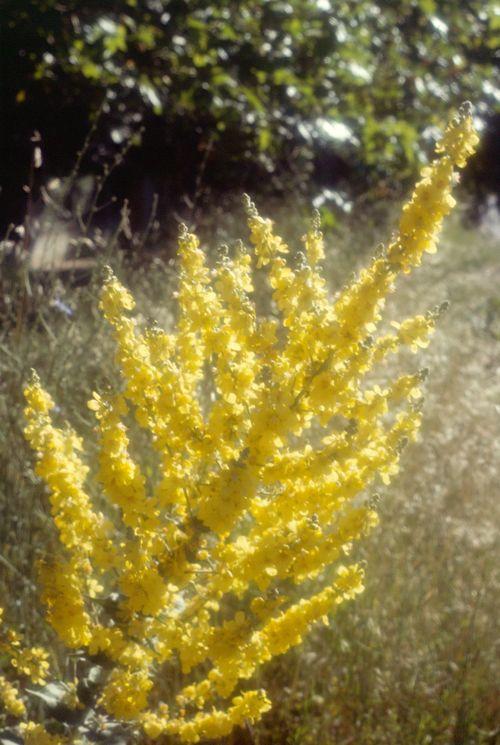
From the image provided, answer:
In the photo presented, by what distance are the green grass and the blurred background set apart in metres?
0.01

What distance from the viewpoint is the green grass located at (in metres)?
2.70

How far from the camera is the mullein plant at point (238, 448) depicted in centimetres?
162

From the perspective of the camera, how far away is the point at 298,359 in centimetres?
166

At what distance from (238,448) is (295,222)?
4810 millimetres

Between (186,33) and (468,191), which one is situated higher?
(468,191)

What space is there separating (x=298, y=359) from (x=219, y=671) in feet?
2.97

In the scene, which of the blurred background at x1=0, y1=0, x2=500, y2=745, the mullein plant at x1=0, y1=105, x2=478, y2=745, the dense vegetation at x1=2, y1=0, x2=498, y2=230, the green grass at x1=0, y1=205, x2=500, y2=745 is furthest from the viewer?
the dense vegetation at x1=2, y1=0, x2=498, y2=230

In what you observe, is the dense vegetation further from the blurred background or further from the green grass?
the green grass

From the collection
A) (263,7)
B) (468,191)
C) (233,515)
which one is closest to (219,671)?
(233,515)

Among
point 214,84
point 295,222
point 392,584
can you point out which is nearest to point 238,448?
point 392,584

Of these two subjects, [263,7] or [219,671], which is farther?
[263,7]

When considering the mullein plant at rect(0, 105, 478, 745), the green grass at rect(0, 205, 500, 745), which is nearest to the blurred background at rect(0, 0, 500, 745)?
the green grass at rect(0, 205, 500, 745)

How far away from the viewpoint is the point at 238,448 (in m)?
1.74

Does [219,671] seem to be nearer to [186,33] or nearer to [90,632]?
[90,632]
